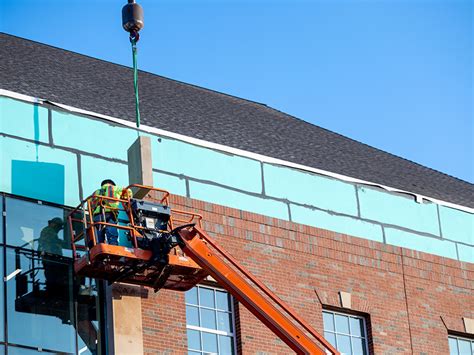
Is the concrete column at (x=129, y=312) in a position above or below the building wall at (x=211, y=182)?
below

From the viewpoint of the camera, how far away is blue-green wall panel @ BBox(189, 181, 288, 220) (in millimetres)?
→ 26531

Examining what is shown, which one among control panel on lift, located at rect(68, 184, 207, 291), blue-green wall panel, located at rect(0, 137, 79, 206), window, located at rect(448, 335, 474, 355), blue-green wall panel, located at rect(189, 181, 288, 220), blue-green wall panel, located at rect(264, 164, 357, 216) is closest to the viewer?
control panel on lift, located at rect(68, 184, 207, 291)

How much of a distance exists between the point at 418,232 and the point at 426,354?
3.14 meters

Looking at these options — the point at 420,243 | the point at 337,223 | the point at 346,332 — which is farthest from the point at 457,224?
the point at 346,332

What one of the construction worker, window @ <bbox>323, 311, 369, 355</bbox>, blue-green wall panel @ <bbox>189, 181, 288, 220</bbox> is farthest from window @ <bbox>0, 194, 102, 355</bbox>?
window @ <bbox>323, 311, 369, 355</bbox>

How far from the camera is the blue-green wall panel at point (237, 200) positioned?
87.0 ft

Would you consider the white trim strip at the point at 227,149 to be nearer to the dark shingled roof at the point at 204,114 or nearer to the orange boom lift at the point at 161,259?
the dark shingled roof at the point at 204,114

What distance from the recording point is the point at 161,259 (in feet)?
76.1

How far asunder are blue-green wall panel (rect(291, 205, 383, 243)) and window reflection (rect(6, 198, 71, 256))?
605 cm

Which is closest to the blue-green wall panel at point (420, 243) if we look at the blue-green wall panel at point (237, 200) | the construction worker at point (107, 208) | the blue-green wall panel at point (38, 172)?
the blue-green wall panel at point (237, 200)

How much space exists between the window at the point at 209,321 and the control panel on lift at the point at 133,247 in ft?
3.75

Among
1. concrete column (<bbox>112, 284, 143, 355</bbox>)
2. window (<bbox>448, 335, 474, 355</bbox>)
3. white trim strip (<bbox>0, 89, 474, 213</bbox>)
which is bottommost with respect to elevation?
concrete column (<bbox>112, 284, 143, 355</bbox>)

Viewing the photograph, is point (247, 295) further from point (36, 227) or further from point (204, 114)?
point (204, 114)

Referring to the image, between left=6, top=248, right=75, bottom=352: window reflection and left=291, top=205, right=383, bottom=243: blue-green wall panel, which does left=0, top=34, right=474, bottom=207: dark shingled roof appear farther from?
left=6, top=248, right=75, bottom=352: window reflection
